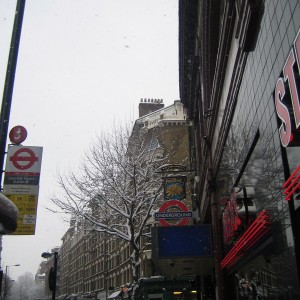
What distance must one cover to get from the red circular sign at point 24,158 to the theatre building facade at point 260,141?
179 inches

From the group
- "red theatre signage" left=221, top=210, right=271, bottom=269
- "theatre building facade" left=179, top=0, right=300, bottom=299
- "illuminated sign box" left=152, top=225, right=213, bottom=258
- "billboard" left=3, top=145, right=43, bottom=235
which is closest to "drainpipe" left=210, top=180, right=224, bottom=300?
"theatre building facade" left=179, top=0, right=300, bottom=299

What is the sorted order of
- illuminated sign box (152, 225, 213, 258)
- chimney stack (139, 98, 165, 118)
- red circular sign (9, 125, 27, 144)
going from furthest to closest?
chimney stack (139, 98, 165, 118) < illuminated sign box (152, 225, 213, 258) < red circular sign (9, 125, 27, 144)

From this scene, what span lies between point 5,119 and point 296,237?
190 inches

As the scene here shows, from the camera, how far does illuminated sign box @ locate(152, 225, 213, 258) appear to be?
14.8 m

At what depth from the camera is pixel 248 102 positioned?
8.69 metres

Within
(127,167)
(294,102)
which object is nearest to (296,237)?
(294,102)

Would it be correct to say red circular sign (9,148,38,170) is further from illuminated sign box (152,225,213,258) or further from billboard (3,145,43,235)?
illuminated sign box (152,225,213,258)

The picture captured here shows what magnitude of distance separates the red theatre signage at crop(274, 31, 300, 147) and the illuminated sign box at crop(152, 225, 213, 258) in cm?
973

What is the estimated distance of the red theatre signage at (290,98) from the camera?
4.86 m

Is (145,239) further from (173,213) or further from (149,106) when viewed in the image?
(173,213)

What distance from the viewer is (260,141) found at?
7.93 metres

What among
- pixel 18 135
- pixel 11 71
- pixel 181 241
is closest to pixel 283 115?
pixel 11 71

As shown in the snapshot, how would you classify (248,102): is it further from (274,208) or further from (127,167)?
(127,167)

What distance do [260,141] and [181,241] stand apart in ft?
26.1
